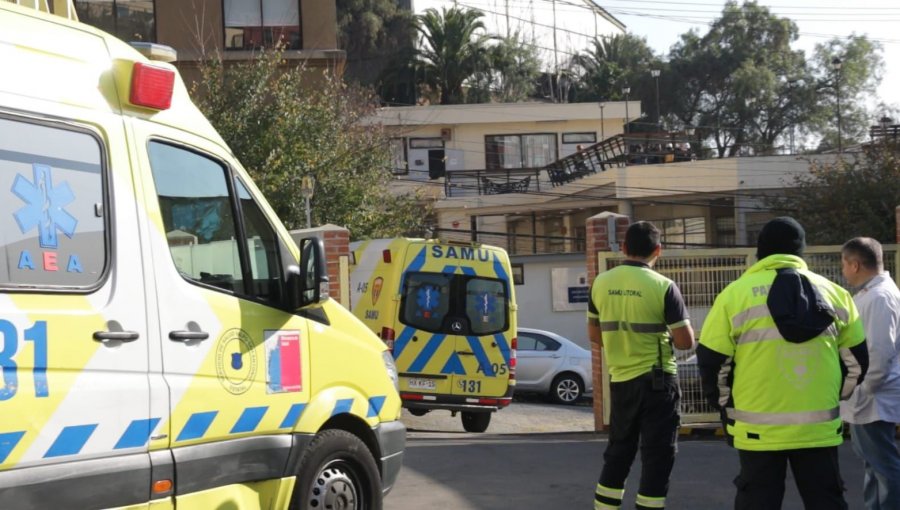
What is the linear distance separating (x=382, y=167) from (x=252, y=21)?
5583mm

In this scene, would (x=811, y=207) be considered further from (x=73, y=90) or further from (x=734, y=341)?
(x=73, y=90)

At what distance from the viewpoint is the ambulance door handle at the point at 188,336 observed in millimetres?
5035

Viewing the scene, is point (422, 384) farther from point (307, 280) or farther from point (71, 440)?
point (71, 440)

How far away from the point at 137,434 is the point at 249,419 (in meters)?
0.76

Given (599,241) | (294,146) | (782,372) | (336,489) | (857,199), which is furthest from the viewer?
(857,199)

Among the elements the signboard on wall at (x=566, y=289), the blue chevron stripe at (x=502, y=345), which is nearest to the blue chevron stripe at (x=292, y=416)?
the blue chevron stripe at (x=502, y=345)

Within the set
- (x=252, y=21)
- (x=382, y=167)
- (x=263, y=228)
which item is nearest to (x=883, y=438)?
(x=263, y=228)

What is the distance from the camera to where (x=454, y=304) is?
587 inches

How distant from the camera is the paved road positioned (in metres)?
8.15

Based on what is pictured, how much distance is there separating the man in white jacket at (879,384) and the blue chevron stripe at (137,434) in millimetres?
3930

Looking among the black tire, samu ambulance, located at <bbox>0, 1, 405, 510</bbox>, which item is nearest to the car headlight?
samu ambulance, located at <bbox>0, 1, 405, 510</bbox>

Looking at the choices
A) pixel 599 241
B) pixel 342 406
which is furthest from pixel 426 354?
pixel 342 406

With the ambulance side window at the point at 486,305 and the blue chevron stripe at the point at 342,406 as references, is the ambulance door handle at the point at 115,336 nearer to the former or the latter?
the blue chevron stripe at the point at 342,406

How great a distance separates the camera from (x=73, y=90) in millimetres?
4773
